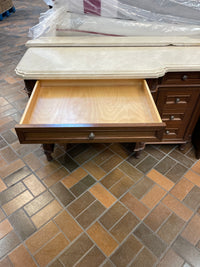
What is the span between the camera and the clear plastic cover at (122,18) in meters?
1.45

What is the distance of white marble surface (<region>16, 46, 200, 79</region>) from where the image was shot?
118cm

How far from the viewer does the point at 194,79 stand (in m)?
1.34

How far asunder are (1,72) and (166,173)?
107 inches

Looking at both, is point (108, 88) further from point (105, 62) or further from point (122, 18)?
point (122, 18)

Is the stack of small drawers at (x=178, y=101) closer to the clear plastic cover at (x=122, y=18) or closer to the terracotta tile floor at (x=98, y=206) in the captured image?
the terracotta tile floor at (x=98, y=206)

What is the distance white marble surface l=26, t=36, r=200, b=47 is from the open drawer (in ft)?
1.29

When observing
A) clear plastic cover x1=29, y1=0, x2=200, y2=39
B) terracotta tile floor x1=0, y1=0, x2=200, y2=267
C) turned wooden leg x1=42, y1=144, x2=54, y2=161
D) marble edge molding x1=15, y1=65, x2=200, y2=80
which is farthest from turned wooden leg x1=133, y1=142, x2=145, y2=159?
clear plastic cover x1=29, y1=0, x2=200, y2=39

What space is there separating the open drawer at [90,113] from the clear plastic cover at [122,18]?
542 millimetres

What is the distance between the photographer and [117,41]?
1.51 meters

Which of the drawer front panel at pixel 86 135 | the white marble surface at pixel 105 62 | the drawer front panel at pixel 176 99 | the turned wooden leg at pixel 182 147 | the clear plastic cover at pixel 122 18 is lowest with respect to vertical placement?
the turned wooden leg at pixel 182 147

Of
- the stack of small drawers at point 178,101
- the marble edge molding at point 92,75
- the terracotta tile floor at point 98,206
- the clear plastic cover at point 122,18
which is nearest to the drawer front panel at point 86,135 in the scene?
the marble edge molding at point 92,75

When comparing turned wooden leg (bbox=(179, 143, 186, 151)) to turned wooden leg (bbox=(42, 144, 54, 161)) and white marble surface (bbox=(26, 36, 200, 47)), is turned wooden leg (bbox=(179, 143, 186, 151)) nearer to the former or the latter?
white marble surface (bbox=(26, 36, 200, 47))

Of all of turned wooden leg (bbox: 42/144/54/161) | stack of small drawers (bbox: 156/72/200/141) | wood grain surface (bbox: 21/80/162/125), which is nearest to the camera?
wood grain surface (bbox: 21/80/162/125)

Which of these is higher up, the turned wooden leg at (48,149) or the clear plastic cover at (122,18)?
the clear plastic cover at (122,18)
